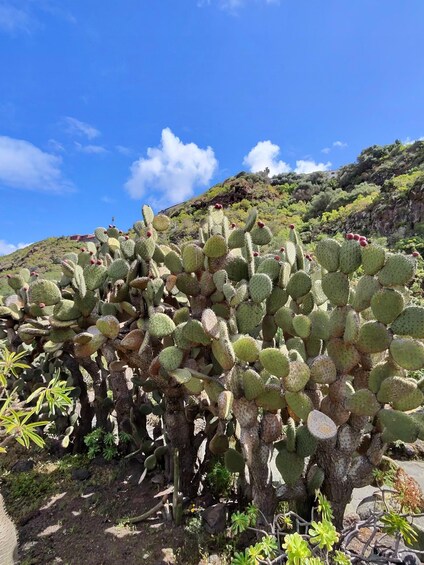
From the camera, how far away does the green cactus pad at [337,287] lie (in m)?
1.76

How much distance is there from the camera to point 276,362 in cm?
163

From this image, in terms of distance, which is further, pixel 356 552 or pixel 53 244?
pixel 53 244

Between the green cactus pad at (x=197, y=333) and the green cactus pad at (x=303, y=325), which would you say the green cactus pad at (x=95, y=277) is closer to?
the green cactus pad at (x=197, y=333)

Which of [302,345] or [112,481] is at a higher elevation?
[302,345]

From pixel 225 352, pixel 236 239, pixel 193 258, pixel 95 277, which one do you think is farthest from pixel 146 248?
pixel 225 352

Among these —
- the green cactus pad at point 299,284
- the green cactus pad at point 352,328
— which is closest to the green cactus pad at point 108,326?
the green cactus pad at point 299,284

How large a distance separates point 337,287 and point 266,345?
764 mm

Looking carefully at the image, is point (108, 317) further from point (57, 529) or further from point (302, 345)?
point (57, 529)

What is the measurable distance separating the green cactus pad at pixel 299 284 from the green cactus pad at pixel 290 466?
88cm

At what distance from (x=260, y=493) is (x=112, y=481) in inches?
56.7

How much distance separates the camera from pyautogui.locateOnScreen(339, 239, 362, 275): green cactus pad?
171 cm

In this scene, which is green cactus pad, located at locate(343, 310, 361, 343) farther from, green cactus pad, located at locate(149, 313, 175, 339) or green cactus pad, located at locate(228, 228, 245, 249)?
green cactus pad, located at locate(149, 313, 175, 339)

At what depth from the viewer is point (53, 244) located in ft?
99.7

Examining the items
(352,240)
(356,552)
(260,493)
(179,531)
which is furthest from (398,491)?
(352,240)
